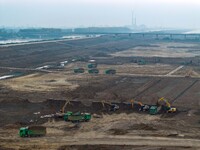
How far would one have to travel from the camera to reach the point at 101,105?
117ft

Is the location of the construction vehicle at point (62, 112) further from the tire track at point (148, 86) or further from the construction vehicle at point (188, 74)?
the construction vehicle at point (188, 74)

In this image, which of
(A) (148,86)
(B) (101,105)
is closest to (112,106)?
(B) (101,105)

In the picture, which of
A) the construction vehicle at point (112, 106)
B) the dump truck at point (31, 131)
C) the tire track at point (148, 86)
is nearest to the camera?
the dump truck at point (31, 131)

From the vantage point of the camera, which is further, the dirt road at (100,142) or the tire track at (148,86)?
the tire track at (148,86)

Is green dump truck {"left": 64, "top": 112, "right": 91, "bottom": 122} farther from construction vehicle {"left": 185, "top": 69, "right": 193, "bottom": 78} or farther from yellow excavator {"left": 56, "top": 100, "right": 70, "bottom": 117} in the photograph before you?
construction vehicle {"left": 185, "top": 69, "right": 193, "bottom": 78}

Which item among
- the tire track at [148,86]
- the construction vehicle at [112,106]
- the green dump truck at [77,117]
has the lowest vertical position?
the tire track at [148,86]

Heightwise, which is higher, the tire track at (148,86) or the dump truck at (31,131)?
the dump truck at (31,131)

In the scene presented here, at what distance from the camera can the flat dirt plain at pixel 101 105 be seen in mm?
25734

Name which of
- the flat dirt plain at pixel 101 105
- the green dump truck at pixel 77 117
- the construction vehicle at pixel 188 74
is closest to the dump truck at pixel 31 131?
the flat dirt plain at pixel 101 105

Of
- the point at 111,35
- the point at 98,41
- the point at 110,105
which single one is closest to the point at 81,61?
the point at 110,105

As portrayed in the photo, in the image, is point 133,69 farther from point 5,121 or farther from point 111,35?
point 111,35

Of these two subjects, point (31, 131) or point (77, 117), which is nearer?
point (31, 131)

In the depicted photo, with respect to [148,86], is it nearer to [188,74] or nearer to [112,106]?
[188,74]

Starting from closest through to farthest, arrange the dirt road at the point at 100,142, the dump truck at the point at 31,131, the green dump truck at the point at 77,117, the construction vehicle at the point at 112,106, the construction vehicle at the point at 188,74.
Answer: the dirt road at the point at 100,142 < the dump truck at the point at 31,131 < the green dump truck at the point at 77,117 < the construction vehicle at the point at 112,106 < the construction vehicle at the point at 188,74
